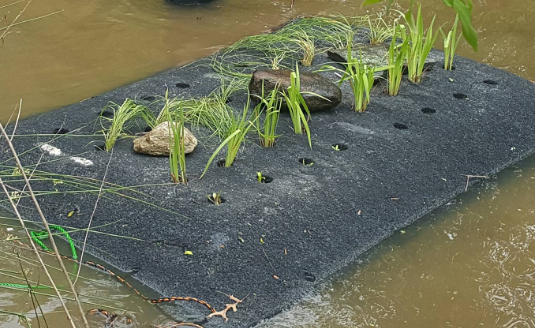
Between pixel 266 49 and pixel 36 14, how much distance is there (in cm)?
281

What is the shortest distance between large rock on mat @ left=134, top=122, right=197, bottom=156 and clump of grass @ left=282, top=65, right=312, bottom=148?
0.66 m

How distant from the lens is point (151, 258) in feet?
10.4

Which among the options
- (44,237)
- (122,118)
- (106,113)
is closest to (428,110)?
(122,118)

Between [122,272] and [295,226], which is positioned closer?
[122,272]

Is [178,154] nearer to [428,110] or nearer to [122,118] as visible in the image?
[122,118]

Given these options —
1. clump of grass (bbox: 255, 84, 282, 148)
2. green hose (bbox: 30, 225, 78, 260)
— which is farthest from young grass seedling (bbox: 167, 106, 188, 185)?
green hose (bbox: 30, 225, 78, 260)

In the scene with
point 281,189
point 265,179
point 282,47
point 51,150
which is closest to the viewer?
point 281,189

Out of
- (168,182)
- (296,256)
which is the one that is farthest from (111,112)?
(296,256)

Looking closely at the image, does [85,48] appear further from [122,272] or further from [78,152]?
[122,272]

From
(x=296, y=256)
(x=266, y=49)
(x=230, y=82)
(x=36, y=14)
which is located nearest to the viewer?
(x=296, y=256)

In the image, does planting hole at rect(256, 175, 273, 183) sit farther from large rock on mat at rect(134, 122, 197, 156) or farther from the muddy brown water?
the muddy brown water

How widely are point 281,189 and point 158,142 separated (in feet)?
2.54

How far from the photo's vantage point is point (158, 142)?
12.5 ft

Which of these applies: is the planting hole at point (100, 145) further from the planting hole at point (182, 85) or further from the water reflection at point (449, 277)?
the water reflection at point (449, 277)
